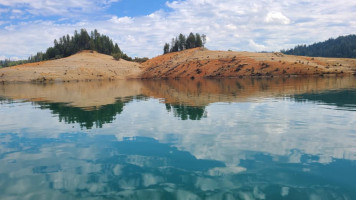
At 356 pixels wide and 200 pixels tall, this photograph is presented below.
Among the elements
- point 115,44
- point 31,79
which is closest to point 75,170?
point 31,79

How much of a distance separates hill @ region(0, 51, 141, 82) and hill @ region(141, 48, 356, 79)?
570 inches

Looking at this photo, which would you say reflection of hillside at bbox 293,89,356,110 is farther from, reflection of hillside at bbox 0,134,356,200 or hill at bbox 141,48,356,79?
hill at bbox 141,48,356,79

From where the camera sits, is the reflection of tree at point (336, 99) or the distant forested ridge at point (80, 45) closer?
the reflection of tree at point (336, 99)

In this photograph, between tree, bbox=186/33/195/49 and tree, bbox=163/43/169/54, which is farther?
tree, bbox=163/43/169/54

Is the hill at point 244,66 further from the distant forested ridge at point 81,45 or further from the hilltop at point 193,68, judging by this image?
the distant forested ridge at point 81,45

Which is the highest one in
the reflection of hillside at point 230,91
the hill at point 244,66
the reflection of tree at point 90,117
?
the hill at point 244,66

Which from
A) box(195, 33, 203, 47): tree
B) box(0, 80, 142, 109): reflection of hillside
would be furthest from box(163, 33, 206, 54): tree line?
box(0, 80, 142, 109): reflection of hillside

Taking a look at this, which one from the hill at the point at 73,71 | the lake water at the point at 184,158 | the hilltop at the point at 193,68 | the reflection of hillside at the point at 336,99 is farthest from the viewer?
the hill at the point at 73,71

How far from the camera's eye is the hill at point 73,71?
118750 millimetres

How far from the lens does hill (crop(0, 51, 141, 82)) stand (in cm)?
11875

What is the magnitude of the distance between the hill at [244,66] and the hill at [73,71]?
570 inches

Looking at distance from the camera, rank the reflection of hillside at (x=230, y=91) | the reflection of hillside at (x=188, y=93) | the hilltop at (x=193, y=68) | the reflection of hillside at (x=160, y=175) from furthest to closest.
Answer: the hilltop at (x=193, y=68), the reflection of hillside at (x=188, y=93), the reflection of hillside at (x=230, y=91), the reflection of hillside at (x=160, y=175)

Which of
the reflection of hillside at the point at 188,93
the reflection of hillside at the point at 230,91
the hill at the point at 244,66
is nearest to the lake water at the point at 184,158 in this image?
the reflection of hillside at the point at 188,93

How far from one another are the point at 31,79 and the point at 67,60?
94.7 ft
